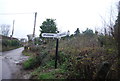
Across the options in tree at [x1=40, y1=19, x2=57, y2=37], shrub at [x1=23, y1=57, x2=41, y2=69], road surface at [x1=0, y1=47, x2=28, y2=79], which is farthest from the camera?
tree at [x1=40, y1=19, x2=57, y2=37]

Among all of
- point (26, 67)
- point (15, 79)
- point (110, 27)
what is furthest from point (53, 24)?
point (110, 27)

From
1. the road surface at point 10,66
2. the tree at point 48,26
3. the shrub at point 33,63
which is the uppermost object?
the tree at point 48,26

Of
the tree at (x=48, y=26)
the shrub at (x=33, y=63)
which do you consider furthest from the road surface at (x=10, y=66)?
the tree at (x=48, y=26)

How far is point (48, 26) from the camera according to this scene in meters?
29.4

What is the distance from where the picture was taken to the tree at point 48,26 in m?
28.8

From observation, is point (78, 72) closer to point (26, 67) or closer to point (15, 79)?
point (15, 79)

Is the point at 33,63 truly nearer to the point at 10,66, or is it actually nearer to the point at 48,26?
the point at 10,66

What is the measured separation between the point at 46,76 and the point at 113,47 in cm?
304

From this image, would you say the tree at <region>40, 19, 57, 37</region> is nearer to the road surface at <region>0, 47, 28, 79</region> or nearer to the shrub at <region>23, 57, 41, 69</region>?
the road surface at <region>0, 47, 28, 79</region>

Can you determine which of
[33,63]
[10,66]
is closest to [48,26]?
[10,66]

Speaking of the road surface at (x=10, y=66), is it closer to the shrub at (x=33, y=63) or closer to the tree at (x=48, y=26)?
the shrub at (x=33, y=63)

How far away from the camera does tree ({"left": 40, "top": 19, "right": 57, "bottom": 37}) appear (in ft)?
94.4

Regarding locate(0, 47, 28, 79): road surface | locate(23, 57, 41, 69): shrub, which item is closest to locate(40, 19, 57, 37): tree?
locate(0, 47, 28, 79): road surface

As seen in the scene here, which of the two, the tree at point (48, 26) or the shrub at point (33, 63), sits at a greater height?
the tree at point (48, 26)
